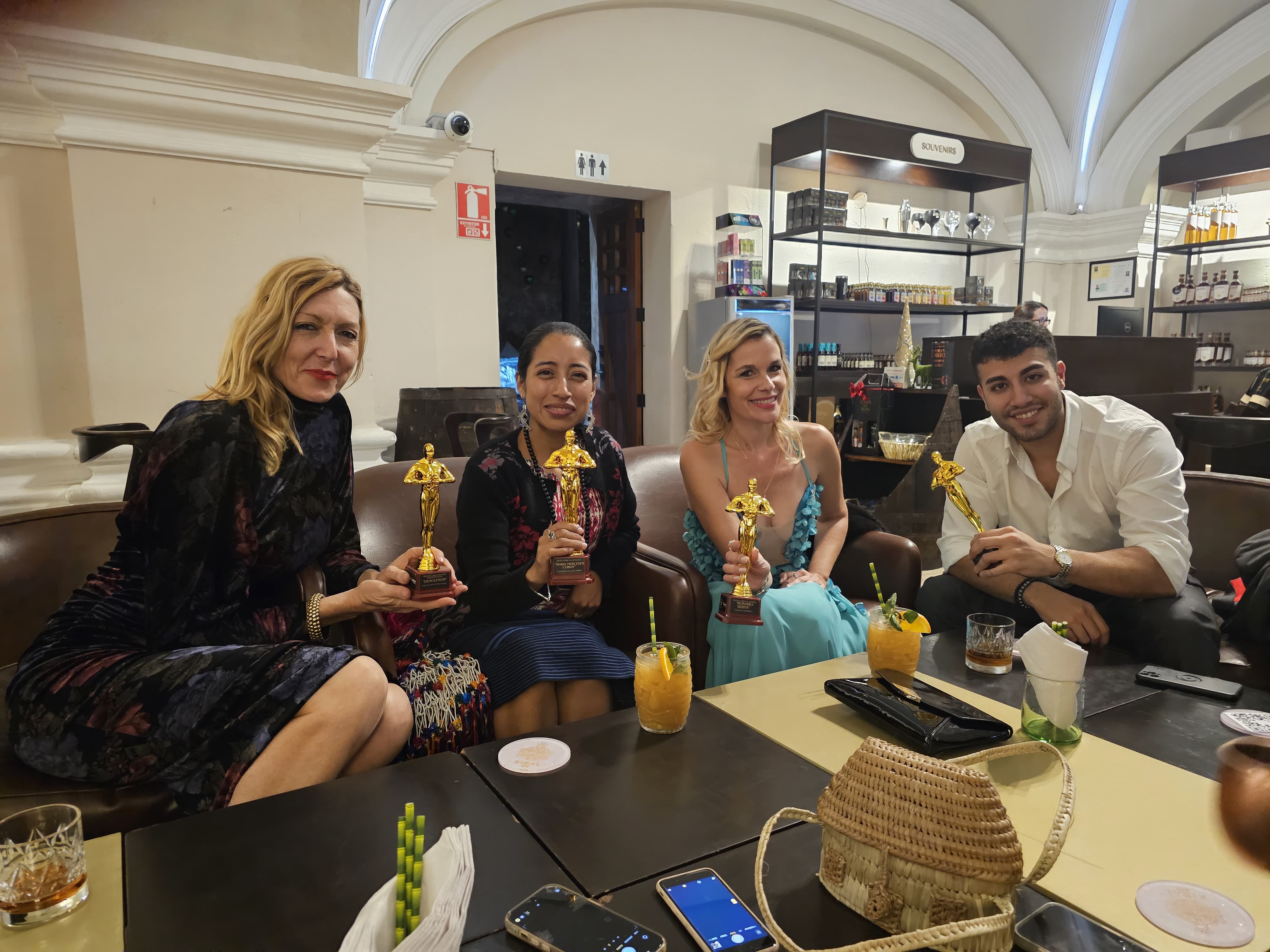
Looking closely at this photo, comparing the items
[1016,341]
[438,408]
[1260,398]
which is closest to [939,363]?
[1260,398]

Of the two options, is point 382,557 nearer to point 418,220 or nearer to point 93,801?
point 93,801

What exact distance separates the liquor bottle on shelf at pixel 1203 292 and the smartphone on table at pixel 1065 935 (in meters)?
7.96

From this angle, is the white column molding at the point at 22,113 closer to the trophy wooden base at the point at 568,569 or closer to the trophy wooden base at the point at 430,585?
the trophy wooden base at the point at 430,585

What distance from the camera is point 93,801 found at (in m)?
1.43

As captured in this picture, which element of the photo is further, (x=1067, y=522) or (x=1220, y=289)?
(x=1220, y=289)

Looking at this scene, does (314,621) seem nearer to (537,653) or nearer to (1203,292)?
(537,653)

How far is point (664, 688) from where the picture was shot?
1301mm

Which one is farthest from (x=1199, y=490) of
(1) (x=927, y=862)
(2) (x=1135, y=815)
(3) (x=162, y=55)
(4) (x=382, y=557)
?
(3) (x=162, y=55)

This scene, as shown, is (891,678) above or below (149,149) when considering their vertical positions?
below

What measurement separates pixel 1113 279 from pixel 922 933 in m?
9.08

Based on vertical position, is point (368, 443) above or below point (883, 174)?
below

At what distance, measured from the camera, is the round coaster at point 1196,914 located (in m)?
0.84

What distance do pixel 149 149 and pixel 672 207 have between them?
153 inches

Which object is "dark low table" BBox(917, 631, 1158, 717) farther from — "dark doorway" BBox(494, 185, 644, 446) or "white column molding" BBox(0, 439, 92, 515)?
"dark doorway" BBox(494, 185, 644, 446)
